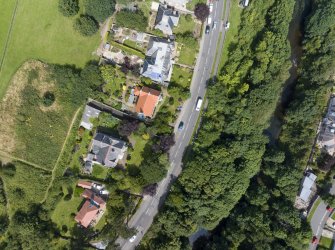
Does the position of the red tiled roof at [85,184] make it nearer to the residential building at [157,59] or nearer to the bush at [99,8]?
the residential building at [157,59]

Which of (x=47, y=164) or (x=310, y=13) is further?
(x=310, y=13)

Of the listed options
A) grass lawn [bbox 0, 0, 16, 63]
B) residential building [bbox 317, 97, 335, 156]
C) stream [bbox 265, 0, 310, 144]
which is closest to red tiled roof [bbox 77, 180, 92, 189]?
grass lawn [bbox 0, 0, 16, 63]

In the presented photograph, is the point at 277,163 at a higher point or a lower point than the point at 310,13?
lower

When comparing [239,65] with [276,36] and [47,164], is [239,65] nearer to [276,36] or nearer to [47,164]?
[276,36]

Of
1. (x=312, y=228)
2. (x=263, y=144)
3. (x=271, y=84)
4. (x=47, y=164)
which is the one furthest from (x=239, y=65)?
(x=47, y=164)

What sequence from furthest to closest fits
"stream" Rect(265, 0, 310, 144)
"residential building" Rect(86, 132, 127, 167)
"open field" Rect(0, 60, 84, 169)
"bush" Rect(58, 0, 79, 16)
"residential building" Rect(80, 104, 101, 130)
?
1. "stream" Rect(265, 0, 310, 144)
2. "residential building" Rect(80, 104, 101, 130)
3. "open field" Rect(0, 60, 84, 169)
4. "residential building" Rect(86, 132, 127, 167)
5. "bush" Rect(58, 0, 79, 16)

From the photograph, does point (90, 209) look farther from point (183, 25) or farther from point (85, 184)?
point (183, 25)

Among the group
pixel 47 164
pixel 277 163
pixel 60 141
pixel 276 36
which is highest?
pixel 276 36

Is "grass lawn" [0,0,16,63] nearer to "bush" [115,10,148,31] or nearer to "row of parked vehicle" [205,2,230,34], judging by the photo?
"bush" [115,10,148,31]
